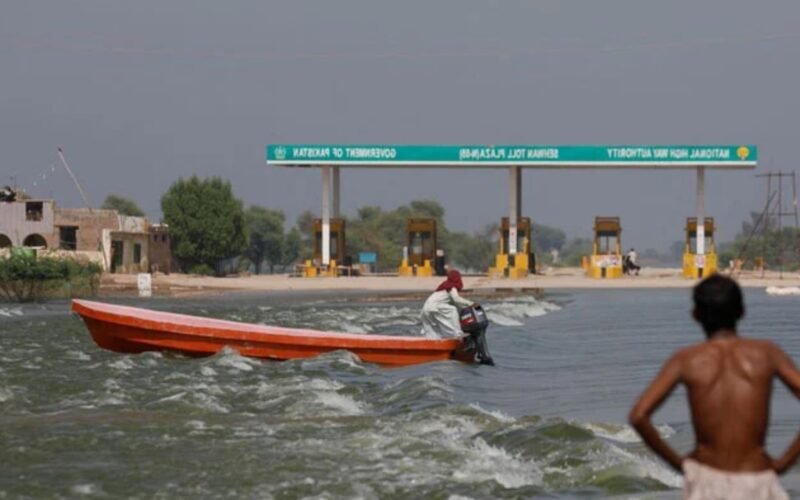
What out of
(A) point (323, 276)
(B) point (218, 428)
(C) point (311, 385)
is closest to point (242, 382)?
(C) point (311, 385)

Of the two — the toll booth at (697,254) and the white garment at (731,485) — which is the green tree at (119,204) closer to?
the toll booth at (697,254)

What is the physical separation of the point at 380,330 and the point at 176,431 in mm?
17382

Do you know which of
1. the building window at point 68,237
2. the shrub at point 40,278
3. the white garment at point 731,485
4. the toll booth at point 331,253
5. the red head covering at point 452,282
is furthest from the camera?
the building window at point 68,237

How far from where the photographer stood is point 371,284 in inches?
2191

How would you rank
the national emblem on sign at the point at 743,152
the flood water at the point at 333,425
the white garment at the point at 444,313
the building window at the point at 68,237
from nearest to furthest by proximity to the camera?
the flood water at the point at 333,425, the white garment at the point at 444,313, the national emblem on sign at the point at 743,152, the building window at the point at 68,237

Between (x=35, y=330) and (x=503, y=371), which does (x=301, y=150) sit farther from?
(x=503, y=371)

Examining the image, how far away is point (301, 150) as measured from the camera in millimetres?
63000

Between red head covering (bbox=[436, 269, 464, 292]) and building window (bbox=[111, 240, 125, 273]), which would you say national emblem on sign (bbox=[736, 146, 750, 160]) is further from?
red head covering (bbox=[436, 269, 464, 292])

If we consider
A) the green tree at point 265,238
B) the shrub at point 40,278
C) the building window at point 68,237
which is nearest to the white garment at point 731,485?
the shrub at point 40,278

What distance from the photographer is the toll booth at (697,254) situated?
5906 centimetres

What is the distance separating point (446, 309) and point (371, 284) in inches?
1319

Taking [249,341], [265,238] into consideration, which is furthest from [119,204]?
[249,341]

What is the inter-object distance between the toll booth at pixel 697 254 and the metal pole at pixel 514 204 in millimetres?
6734

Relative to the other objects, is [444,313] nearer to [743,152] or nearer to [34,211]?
[743,152]
